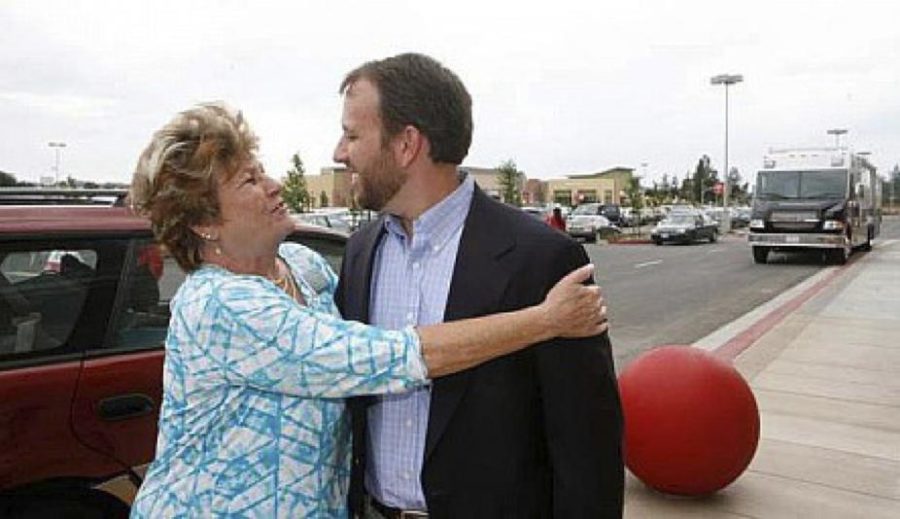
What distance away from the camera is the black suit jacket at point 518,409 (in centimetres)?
173

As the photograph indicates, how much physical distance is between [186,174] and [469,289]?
64 cm

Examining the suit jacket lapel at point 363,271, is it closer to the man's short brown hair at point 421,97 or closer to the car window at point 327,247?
the man's short brown hair at point 421,97

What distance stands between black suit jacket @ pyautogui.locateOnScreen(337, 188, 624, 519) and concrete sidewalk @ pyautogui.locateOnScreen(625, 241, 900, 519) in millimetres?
2771

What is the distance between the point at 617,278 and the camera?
61.7 feet

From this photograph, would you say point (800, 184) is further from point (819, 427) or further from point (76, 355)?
point (76, 355)

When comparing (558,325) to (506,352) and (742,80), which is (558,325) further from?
(742,80)

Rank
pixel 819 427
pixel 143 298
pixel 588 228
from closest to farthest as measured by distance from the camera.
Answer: pixel 143 298 < pixel 819 427 < pixel 588 228

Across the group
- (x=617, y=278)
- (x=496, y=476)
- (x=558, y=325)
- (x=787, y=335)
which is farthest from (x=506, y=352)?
(x=617, y=278)

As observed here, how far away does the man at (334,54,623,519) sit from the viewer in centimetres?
174

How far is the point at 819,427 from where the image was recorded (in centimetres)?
595

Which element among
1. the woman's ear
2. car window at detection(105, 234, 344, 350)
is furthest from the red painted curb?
the woman's ear

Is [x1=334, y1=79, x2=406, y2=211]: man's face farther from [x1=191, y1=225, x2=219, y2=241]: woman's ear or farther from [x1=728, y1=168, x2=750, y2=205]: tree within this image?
[x1=728, y1=168, x2=750, y2=205]: tree

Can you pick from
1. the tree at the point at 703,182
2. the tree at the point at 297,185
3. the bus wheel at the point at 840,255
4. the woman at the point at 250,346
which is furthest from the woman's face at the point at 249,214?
→ the tree at the point at 703,182

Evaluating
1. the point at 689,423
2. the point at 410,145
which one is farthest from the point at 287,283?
the point at 689,423
